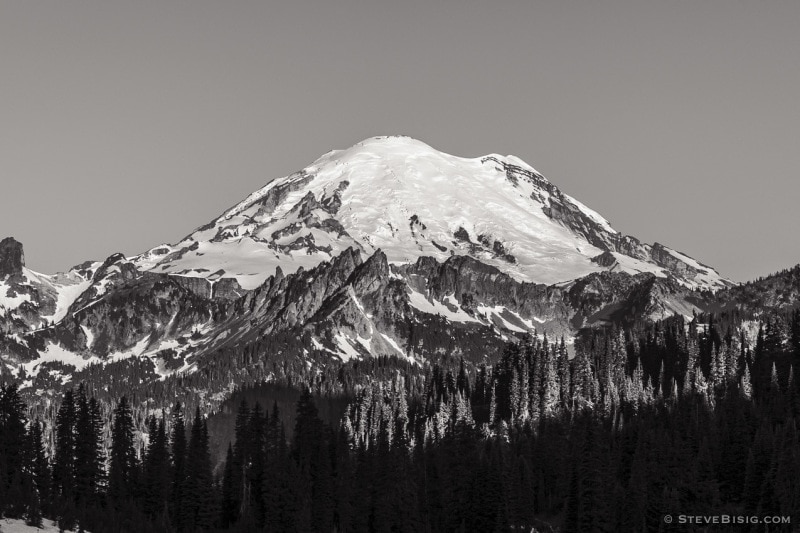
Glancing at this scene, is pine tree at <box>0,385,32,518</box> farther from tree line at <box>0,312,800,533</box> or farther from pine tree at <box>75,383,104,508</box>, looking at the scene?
pine tree at <box>75,383,104,508</box>

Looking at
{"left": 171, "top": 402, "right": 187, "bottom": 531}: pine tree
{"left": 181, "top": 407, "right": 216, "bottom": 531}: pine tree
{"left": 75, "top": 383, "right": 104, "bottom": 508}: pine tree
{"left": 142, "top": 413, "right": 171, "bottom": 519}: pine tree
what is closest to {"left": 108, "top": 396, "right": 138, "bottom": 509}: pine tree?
{"left": 142, "top": 413, "right": 171, "bottom": 519}: pine tree

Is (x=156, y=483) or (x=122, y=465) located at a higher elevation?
(x=122, y=465)

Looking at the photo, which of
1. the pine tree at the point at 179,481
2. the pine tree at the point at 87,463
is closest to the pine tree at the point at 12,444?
the pine tree at the point at 87,463

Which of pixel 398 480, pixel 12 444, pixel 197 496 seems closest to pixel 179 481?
pixel 197 496

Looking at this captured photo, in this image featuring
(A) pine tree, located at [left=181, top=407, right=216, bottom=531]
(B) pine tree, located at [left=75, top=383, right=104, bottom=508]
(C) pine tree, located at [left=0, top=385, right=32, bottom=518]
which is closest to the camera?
(C) pine tree, located at [left=0, top=385, right=32, bottom=518]

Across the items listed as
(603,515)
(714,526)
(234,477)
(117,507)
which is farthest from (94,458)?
(714,526)

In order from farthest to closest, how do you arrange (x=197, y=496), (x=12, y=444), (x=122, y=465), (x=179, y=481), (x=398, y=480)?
(x=398, y=480), (x=122, y=465), (x=179, y=481), (x=197, y=496), (x=12, y=444)

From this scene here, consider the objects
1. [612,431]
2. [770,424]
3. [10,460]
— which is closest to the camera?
[10,460]

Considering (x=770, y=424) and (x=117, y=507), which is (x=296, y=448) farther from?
(x=770, y=424)

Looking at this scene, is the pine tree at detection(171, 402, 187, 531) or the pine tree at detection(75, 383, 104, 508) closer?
the pine tree at detection(75, 383, 104, 508)

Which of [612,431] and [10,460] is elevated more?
[612,431]

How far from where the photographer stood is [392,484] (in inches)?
6432

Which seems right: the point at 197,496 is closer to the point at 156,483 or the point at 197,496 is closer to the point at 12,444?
the point at 156,483

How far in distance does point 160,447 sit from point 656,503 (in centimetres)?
5567
